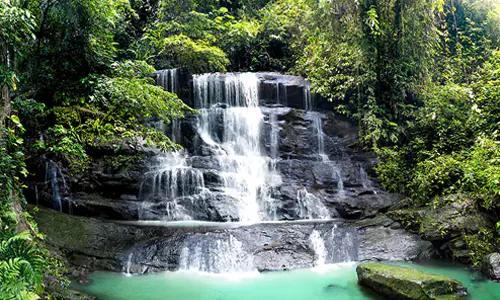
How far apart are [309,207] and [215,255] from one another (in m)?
3.59

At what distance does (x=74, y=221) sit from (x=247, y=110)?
645 cm

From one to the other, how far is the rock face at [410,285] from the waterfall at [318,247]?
1.35 meters

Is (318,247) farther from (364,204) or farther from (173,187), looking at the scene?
(173,187)

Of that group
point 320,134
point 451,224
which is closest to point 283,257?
point 451,224

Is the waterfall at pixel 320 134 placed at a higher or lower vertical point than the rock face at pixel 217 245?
higher

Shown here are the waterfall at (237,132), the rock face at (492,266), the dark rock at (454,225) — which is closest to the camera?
the rock face at (492,266)

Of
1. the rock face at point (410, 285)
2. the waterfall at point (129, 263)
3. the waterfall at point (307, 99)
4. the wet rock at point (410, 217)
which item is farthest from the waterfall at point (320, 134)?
the waterfall at point (129, 263)

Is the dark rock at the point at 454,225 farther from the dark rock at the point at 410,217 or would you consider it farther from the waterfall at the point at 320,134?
the waterfall at the point at 320,134

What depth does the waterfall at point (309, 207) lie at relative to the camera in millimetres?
9203

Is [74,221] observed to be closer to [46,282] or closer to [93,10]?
[46,282]

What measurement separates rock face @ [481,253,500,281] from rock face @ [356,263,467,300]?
1146mm

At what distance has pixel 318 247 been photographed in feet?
23.1

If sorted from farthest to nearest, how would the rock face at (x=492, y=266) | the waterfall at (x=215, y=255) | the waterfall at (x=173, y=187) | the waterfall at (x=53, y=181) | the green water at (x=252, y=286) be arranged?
the waterfall at (x=173, y=187), the waterfall at (x=53, y=181), the waterfall at (x=215, y=255), the rock face at (x=492, y=266), the green water at (x=252, y=286)

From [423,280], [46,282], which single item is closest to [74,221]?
[46,282]
